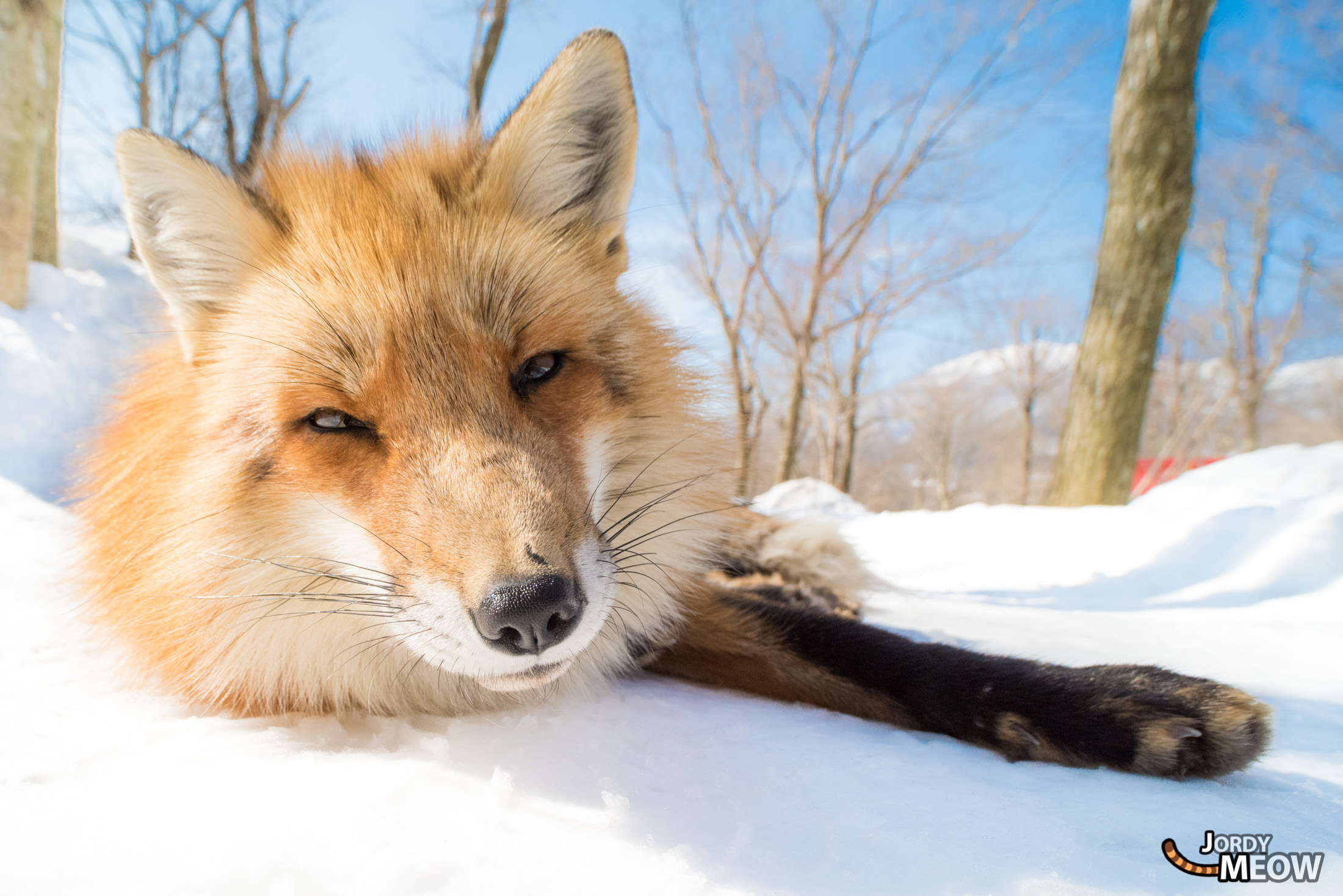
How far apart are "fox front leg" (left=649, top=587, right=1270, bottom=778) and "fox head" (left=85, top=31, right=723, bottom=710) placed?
0.22 meters

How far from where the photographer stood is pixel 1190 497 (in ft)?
14.3

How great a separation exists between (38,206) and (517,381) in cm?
848

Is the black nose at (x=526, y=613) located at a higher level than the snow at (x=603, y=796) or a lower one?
higher

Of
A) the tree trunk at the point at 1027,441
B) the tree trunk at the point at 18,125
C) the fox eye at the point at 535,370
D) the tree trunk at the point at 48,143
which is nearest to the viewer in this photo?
the fox eye at the point at 535,370

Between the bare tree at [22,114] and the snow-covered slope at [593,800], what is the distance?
5.40 m

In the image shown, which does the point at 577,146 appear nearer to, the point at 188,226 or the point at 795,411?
the point at 188,226

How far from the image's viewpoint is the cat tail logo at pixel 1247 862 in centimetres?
92

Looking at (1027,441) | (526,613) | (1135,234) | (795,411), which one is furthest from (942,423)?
(526,613)

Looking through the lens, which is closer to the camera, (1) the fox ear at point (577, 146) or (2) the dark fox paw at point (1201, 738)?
(2) the dark fox paw at point (1201, 738)

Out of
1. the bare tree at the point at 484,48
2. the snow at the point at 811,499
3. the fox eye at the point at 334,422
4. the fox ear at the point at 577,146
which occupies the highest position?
the bare tree at the point at 484,48

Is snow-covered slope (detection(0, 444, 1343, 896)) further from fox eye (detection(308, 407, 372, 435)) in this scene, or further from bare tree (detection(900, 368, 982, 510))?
bare tree (detection(900, 368, 982, 510))

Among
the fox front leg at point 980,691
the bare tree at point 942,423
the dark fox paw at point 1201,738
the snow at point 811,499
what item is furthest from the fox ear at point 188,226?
the bare tree at point 942,423

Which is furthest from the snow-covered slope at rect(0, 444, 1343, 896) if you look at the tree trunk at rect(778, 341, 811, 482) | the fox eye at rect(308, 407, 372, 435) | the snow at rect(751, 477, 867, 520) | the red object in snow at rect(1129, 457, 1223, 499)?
the red object in snow at rect(1129, 457, 1223, 499)

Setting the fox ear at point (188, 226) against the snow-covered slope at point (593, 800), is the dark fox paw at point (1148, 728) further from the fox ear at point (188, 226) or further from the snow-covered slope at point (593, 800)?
the fox ear at point (188, 226)
